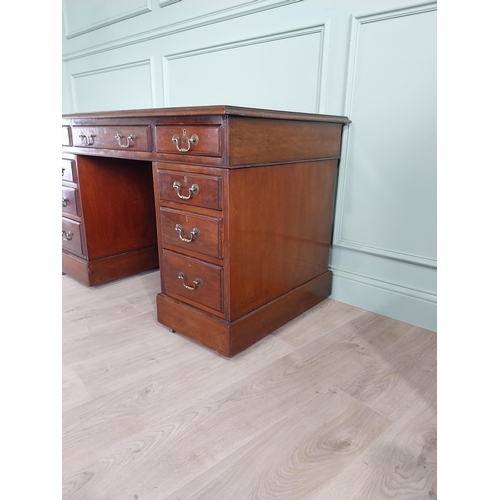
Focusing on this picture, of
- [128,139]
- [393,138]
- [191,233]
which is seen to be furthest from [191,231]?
[393,138]

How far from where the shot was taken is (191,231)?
1.15 m

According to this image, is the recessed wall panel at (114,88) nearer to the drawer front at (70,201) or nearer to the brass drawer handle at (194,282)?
the drawer front at (70,201)

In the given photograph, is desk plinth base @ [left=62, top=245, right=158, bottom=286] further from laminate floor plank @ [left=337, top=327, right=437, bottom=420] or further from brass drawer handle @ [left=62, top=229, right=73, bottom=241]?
laminate floor plank @ [left=337, top=327, right=437, bottom=420]

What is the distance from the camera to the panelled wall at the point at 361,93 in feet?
4.14

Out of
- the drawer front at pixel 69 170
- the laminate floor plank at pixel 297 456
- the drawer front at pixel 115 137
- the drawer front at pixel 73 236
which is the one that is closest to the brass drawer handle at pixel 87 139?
the drawer front at pixel 115 137

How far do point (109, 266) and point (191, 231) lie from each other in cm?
76

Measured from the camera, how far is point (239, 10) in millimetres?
1661

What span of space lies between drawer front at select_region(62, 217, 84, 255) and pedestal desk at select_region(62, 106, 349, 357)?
0.17 feet

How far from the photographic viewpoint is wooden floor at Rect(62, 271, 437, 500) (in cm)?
75

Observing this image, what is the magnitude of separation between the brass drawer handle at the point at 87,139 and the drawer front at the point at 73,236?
347 millimetres

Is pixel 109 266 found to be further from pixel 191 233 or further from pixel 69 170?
pixel 191 233

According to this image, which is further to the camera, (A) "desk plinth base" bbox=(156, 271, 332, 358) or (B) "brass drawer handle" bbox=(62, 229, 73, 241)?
(B) "brass drawer handle" bbox=(62, 229, 73, 241)

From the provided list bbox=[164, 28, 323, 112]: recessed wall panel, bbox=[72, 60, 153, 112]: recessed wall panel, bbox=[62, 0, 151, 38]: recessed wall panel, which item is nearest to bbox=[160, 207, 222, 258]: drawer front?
bbox=[164, 28, 323, 112]: recessed wall panel

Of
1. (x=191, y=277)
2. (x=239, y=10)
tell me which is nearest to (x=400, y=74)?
(x=239, y=10)
